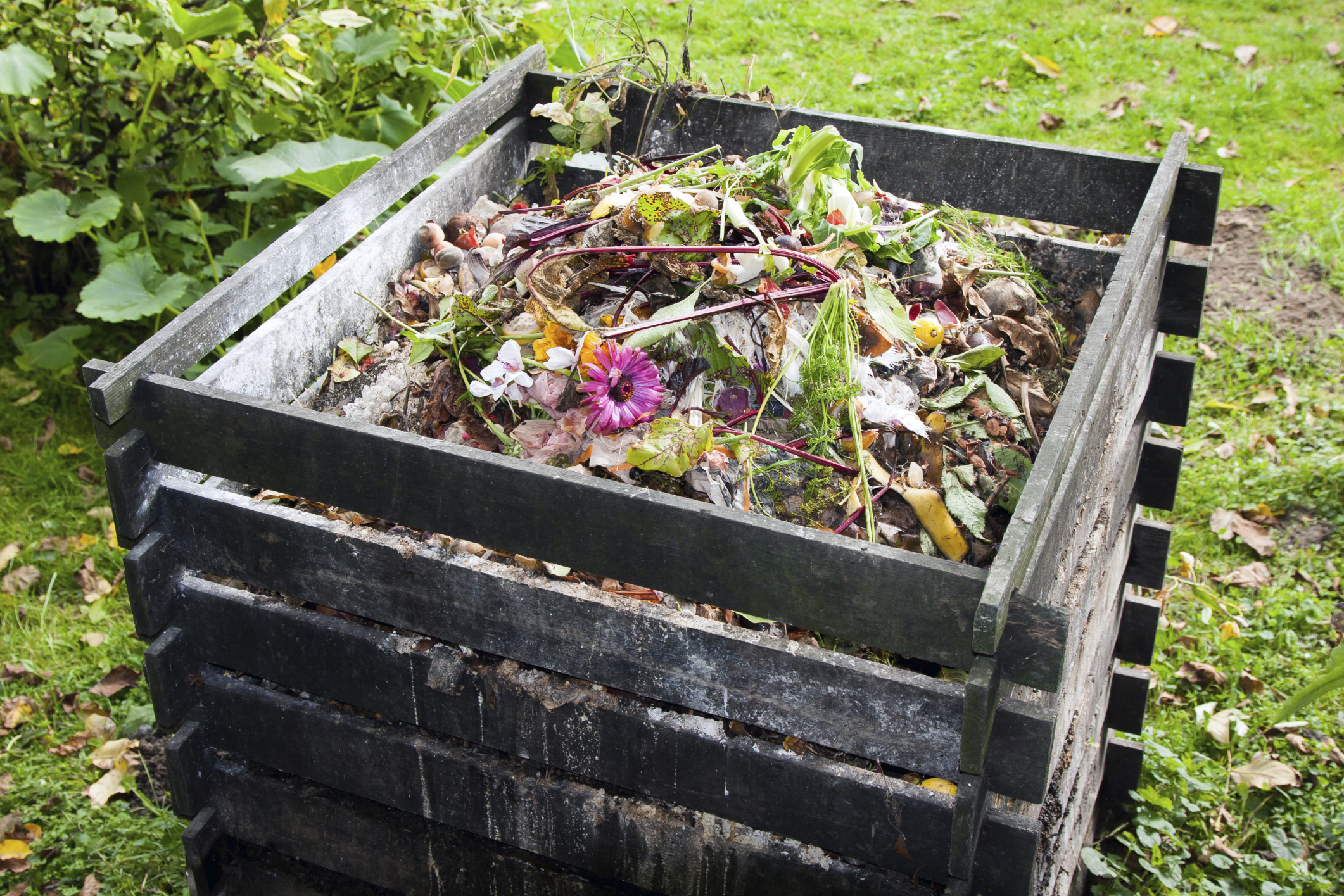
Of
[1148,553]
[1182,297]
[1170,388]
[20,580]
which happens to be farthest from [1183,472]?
[20,580]

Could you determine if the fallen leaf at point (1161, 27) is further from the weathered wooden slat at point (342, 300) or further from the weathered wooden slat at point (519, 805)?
the weathered wooden slat at point (519, 805)

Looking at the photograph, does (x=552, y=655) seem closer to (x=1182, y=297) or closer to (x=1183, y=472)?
(x=1182, y=297)

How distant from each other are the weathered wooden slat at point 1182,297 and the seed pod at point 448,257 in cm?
170

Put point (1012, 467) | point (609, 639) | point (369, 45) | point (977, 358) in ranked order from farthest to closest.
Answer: point (369, 45), point (977, 358), point (1012, 467), point (609, 639)

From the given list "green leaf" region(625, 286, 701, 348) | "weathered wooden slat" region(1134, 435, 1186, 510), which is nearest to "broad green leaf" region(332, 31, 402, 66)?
"green leaf" region(625, 286, 701, 348)

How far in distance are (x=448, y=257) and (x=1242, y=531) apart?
2828 mm

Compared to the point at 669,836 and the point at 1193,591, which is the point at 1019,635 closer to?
the point at 669,836

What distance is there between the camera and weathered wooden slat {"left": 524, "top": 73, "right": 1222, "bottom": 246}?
8.59ft

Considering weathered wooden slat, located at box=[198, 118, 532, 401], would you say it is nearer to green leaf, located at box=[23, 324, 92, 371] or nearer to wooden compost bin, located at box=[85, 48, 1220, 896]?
wooden compost bin, located at box=[85, 48, 1220, 896]

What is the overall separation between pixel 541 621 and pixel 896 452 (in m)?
0.76

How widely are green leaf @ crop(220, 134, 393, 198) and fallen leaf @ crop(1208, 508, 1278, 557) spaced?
2.99 meters

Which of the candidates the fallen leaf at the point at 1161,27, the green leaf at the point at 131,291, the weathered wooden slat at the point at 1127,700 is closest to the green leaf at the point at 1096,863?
the weathered wooden slat at the point at 1127,700

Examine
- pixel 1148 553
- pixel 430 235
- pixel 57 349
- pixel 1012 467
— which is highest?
pixel 430 235

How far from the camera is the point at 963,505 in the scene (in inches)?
78.0
